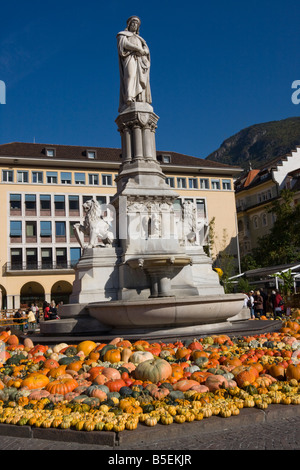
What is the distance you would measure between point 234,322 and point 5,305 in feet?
137

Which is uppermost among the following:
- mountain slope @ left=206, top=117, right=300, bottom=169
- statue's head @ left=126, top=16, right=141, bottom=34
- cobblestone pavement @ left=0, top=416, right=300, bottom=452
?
mountain slope @ left=206, top=117, right=300, bottom=169

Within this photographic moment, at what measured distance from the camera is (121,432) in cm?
490

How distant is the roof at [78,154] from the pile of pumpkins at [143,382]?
46.8 metres

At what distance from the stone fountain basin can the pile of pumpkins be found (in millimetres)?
880

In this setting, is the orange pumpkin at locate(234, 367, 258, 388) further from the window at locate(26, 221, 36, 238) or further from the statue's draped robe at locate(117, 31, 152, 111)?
the window at locate(26, 221, 36, 238)

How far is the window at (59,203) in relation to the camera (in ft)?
179

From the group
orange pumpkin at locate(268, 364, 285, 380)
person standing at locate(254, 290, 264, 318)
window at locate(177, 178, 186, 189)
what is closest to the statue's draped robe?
person standing at locate(254, 290, 264, 318)

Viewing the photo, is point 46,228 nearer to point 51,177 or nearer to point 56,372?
point 51,177

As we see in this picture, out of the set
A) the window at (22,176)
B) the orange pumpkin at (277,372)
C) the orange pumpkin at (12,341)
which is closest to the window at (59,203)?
the window at (22,176)

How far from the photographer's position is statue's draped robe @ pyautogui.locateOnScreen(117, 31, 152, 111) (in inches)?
650

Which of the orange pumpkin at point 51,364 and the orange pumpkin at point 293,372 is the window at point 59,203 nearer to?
the orange pumpkin at point 51,364

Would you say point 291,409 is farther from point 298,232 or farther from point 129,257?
point 298,232
